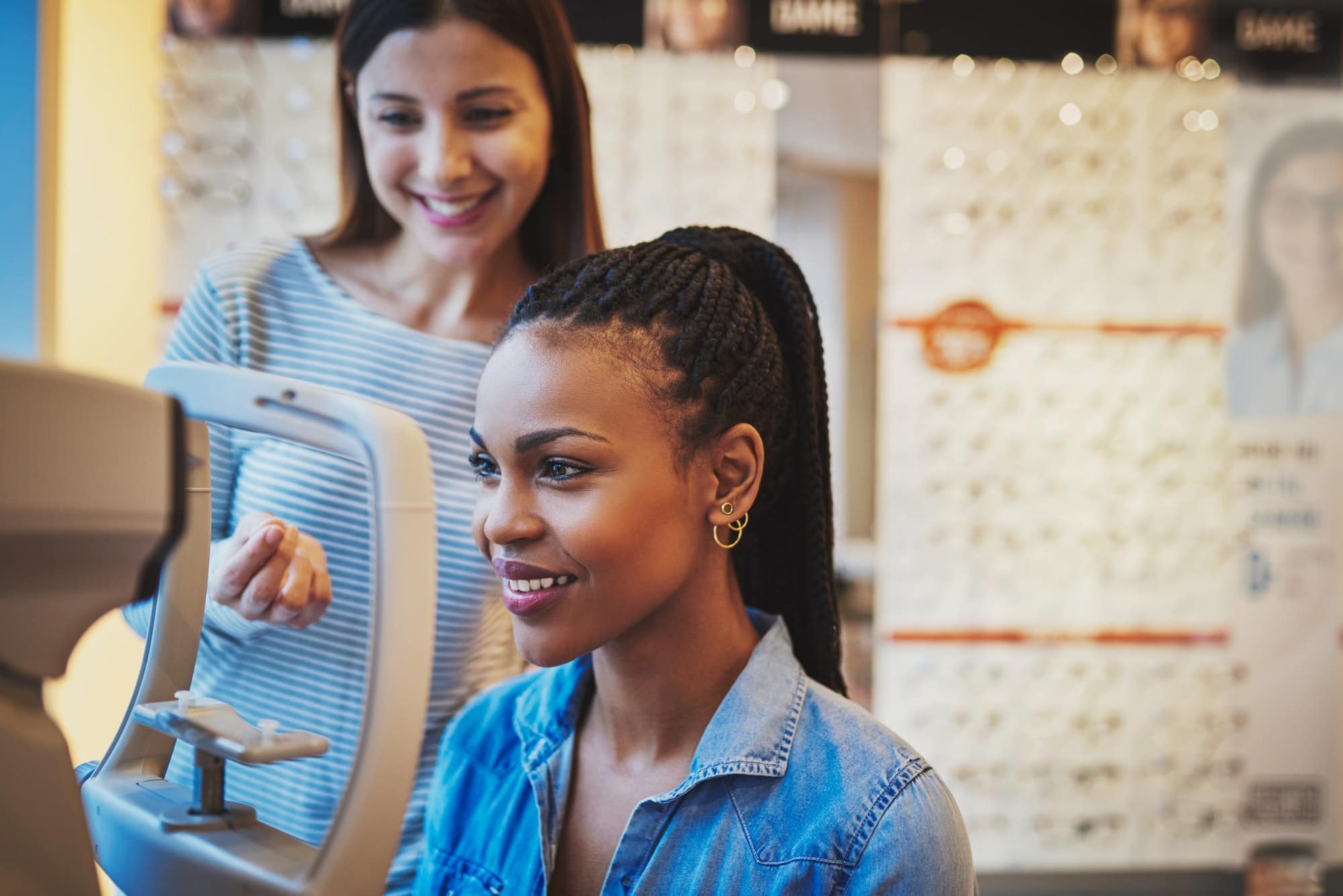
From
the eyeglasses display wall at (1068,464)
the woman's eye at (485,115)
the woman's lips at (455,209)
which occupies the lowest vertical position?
the eyeglasses display wall at (1068,464)

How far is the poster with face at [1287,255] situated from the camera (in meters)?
3.20

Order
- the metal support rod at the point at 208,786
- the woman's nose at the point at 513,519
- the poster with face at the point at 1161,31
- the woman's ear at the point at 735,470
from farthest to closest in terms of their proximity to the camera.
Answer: the poster with face at the point at 1161,31, the woman's ear at the point at 735,470, the woman's nose at the point at 513,519, the metal support rod at the point at 208,786

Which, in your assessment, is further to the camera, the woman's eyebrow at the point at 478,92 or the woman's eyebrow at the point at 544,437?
the woman's eyebrow at the point at 478,92

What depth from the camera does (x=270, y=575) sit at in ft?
3.22

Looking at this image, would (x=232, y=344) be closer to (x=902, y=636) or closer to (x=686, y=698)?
(x=686, y=698)

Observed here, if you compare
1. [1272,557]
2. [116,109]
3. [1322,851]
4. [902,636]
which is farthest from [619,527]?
[1322,851]

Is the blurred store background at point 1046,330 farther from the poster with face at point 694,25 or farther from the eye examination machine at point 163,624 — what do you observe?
the eye examination machine at point 163,624

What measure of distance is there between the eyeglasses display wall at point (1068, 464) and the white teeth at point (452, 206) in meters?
1.85

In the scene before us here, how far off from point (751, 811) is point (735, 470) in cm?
34

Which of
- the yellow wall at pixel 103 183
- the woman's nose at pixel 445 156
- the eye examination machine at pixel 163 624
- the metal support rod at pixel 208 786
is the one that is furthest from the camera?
the yellow wall at pixel 103 183

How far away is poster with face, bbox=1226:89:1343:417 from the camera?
320 centimetres

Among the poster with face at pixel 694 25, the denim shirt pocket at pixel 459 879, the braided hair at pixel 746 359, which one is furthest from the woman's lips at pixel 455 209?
the poster with face at pixel 694 25

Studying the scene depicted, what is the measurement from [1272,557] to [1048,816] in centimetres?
96

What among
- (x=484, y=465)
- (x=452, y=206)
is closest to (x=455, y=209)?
(x=452, y=206)
